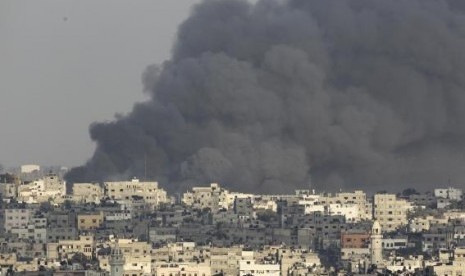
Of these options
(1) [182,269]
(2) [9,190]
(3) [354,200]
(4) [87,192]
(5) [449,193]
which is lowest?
(1) [182,269]

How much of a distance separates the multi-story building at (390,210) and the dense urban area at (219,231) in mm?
30

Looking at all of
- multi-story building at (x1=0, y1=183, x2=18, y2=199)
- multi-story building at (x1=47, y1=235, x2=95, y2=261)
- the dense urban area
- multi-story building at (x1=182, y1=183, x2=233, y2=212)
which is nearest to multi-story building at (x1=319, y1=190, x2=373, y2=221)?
the dense urban area

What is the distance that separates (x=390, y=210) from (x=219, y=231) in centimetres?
Result: 850

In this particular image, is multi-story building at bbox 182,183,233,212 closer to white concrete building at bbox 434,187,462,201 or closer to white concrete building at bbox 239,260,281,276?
white concrete building at bbox 434,187,462,201

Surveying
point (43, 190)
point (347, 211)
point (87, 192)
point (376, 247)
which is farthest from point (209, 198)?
point (376, 247)

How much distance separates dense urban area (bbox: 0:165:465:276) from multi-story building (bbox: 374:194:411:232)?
30mm

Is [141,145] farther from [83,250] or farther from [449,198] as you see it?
[83,250]

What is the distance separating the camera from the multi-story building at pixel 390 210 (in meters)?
78.7

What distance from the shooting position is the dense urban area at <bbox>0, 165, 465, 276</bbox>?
5959 centimetres

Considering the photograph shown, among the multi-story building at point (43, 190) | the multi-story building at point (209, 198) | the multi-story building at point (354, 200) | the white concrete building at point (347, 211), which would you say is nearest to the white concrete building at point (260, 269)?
the white concrete building at point (347, 211)

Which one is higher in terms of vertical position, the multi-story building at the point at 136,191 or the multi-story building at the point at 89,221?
the multi-story building at the point at 136,191

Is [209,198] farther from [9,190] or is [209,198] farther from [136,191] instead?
[9,190]

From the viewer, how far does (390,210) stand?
3142 inches

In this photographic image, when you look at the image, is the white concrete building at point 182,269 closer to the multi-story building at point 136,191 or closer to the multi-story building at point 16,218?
the multi-story building at point 16,218
